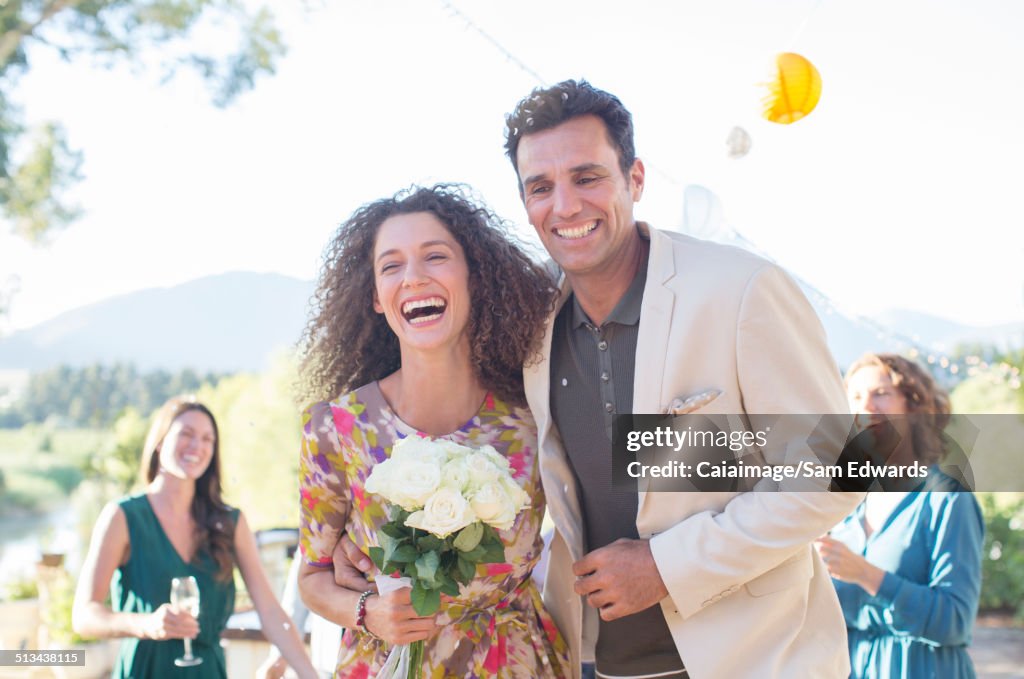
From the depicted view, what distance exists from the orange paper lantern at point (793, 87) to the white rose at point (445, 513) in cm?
407

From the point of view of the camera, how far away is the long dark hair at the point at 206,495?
13.1ft

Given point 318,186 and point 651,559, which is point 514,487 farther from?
point 318,186

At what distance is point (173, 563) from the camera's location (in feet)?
12.7

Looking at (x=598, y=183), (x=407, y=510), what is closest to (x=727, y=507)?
(x=407, y=510)

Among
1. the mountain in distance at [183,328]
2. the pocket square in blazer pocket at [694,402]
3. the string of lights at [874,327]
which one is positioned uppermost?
the mountain in distance at [183,328]

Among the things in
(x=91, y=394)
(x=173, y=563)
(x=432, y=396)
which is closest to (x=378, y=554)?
(x=432, y=396)

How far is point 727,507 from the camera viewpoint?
2197 millimetres

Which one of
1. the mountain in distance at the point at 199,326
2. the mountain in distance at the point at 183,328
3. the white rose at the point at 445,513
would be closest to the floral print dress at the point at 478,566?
the white rose at the point at 445,513

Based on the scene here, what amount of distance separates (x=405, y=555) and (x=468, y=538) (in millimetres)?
150

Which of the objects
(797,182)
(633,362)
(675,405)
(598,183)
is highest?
(797,182)

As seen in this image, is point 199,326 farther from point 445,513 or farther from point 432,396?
point 445,513

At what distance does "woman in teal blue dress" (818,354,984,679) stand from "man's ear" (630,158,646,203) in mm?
1618

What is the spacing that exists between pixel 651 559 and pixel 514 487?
0.44 metres

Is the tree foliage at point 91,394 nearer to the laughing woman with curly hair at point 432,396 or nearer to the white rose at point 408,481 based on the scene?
the laughing woman with curly hair at point 432,396
